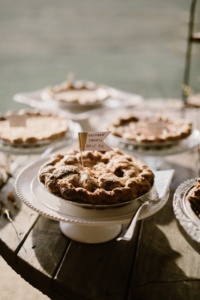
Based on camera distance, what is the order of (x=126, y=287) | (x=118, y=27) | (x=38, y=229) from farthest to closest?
(x=118, y=27), (x=38, y=229), (x=126, y=287)

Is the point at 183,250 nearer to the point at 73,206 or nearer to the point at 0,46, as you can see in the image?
the point at 73,206

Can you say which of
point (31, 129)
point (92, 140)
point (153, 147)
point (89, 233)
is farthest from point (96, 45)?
point (89, 233)

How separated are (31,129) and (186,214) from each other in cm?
104

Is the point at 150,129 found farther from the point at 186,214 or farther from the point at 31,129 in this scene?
the point at 186,214

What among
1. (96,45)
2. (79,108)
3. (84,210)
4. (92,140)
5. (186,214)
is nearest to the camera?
(186,214)

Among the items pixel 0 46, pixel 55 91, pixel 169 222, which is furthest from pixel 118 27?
pixel 169 222

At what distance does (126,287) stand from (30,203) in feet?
1.23

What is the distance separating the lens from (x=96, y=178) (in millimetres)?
1233

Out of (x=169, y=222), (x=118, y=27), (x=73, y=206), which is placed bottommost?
(x=118, y=27)

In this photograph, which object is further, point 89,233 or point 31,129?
point 31,129

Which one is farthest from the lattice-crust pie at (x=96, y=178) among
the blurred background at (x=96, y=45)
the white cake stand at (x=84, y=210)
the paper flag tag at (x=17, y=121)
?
the blurred background at (x=96, y=45)

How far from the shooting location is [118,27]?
33.9ft

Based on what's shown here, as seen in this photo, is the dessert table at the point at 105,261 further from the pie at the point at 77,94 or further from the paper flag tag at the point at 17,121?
the pie at the point at 77,94

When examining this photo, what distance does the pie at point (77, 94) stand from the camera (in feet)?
7.22
